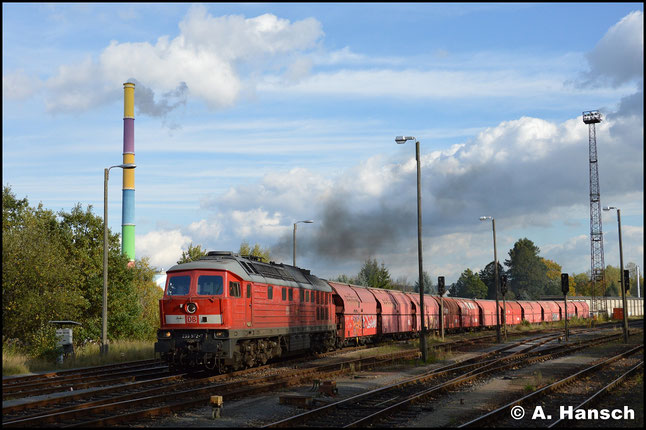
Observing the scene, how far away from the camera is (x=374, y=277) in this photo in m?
97.0

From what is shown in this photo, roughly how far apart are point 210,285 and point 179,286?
44.7 inches

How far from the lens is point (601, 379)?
23.2m

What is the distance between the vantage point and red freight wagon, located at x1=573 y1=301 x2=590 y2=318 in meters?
93.1

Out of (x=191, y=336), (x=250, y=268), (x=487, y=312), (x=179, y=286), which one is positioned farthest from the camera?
(x=487, y=312)

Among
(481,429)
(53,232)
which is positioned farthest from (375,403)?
(53,232)

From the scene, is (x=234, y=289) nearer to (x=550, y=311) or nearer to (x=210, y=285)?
(x=210, y=285)

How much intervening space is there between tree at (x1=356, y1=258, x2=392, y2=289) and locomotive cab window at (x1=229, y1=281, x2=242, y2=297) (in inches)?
2616

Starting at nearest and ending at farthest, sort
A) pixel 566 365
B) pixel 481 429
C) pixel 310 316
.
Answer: pixel 481 429
pixel 566 365
pixel 310 316

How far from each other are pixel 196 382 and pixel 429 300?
33158 mm

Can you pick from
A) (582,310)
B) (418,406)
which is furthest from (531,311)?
(418,406)

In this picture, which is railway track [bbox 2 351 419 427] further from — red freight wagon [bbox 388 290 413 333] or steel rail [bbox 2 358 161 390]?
red freight wagon [bbox 388 290 413 333]

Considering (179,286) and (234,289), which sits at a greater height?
(179,286)

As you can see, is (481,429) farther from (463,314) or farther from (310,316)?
(463,314)

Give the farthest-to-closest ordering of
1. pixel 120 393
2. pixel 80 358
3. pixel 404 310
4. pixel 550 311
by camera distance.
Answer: pixel 550 311, pixel 404 310, pixel 80 358, pixel 120 393
